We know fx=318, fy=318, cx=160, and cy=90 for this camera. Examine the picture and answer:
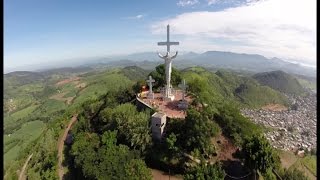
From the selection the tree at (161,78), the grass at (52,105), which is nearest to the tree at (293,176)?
the tree at (161,78)

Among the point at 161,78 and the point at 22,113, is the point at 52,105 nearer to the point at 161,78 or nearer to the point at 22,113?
the point at 22,113

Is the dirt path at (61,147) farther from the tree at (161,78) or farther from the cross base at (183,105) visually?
the cross base at (183,105)

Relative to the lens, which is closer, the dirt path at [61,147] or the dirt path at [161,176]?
the dirt path at [161,176]

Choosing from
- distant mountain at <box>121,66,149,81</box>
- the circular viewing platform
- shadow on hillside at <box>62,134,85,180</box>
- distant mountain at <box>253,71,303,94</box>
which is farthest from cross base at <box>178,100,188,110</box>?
distant mountain at <box>121,66,149,81</box>

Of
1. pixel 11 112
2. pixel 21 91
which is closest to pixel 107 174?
pixel 11 112

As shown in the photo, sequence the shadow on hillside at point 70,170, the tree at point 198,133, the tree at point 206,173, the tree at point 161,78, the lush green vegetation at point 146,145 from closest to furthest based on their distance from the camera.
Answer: the tree at point 206,173 < the lush green vegetation at point 146,145 < the tree at point 198,133 < the shadow on hillside at point 70,170 < the tree at point 161,78

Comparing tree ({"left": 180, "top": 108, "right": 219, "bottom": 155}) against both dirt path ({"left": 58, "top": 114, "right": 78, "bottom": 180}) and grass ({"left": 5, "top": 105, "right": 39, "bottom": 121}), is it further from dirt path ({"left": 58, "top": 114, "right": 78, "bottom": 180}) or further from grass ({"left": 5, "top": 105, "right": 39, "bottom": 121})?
grass ({"left": 5, "top": 105, "right": 39, "bottom": 121})

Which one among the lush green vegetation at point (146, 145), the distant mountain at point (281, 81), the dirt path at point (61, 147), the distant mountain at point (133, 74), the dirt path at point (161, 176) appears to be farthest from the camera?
the distant mountain at point (133, 74)
